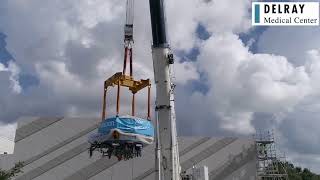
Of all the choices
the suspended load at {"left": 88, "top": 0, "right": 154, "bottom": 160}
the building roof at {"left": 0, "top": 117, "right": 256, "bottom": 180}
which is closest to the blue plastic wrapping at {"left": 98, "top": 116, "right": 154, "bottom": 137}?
the suspended load at {"left": 88, "top": 0, "right": 154, "bottom": 160}

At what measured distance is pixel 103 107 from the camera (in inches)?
1156

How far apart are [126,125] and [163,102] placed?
367 centimetres

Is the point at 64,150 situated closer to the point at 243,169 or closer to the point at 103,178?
the point at 103,178

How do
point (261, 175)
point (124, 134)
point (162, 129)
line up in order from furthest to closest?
1. point (261, 175)
2. point (162, 129)
3. point (124, 134)

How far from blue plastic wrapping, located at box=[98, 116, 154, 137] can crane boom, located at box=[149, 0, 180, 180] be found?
153 centimetres

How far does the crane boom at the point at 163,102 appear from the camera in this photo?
92.2 feet

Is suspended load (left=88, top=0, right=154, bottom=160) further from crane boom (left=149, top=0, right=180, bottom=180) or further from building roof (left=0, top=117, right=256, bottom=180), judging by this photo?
building roof (left=0, top=117, right=256, bottom=180)

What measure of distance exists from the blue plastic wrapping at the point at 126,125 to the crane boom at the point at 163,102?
1.53 m

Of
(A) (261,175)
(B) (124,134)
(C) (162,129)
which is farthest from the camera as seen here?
(A) (261,175)

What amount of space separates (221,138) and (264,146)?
6.23 m

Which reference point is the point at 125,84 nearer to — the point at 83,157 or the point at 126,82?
the point at 126,82

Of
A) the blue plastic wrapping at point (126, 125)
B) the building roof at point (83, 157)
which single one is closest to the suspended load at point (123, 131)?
the blue plastic wrapping at point (126, 125)

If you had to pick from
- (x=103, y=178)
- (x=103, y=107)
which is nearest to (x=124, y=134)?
(x=103, y=107)

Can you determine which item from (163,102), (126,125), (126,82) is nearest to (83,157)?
(126,82)
